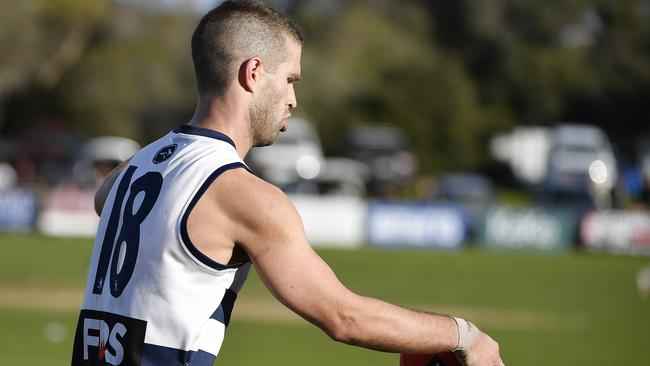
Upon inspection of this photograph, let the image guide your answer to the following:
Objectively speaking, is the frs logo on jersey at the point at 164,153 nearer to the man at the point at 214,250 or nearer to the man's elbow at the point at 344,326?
the man at the point at 214,250

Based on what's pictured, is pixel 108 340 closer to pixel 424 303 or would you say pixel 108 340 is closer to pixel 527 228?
pixel 424 303

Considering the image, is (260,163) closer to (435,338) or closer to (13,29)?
(13,29)

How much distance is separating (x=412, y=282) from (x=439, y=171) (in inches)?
1545

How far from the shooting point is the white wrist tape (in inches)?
143

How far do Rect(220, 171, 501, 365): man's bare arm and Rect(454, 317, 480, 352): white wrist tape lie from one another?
0.08 m

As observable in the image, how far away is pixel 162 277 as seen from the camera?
3.50m

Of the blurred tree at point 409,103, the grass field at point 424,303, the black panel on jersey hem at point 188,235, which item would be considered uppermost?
the blurred tree at point 409,103

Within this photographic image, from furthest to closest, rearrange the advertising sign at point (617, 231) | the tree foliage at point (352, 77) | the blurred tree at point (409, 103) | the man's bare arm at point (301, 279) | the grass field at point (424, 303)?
the blurred tree at point (409, 103) < the tree foliage at point (352, 77) < the advertising sign at point (617, 231) < the grass field at point (424, 303) < the man's bare arm at point (301, 279)

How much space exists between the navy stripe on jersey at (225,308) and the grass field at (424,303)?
9183mm

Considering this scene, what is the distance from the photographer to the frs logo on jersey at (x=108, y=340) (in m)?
3.54

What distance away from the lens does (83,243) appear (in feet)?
99.7

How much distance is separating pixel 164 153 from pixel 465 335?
1.11 m

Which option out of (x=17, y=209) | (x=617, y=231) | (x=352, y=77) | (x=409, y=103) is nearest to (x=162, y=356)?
(x=17, y=209)

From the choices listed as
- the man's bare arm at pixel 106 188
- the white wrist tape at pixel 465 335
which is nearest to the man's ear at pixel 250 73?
the man's bare arm at pixel 106 188
